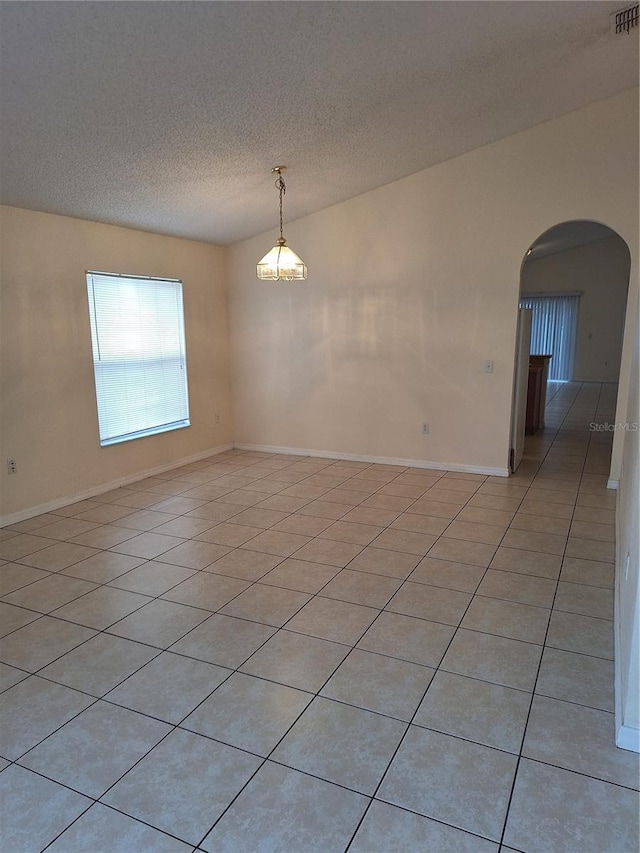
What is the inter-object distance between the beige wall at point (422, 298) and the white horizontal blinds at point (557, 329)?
766 centimetres

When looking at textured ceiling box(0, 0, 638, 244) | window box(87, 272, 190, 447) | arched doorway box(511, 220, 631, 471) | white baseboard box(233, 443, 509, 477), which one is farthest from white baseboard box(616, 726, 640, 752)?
arched doorway box(511, 220, 631, 471)

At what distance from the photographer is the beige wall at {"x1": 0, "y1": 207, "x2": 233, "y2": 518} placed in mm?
3900

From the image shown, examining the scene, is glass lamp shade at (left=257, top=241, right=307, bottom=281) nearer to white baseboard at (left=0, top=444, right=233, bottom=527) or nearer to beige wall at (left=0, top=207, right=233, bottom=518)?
beige wall at (left=0, top=207, right=233, bottom=518)

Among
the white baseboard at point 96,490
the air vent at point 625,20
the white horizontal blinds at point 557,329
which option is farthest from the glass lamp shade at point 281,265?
the white horizontal blinds at point 557,329

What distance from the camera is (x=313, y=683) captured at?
221 cm

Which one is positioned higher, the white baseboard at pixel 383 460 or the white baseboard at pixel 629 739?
the white baseboard at pixel 383 460

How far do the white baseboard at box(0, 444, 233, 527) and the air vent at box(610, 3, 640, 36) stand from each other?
4745 mm

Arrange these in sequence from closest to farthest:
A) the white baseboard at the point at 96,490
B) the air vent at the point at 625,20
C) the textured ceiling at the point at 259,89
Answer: the textured ceiling at the point at 259,89
the air vent at the point at 625,20
the white baseboard at the point at 96,490

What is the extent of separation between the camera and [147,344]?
5133 millimetres

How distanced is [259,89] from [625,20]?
78.7 inches

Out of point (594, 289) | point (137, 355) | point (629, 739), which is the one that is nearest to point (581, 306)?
point (594, 289)

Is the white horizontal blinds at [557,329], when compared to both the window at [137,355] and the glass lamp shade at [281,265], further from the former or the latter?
the glass lamp shade at [281,265]

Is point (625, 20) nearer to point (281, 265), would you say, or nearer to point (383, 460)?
point (281, 265)

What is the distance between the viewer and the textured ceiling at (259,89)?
2.28 m
